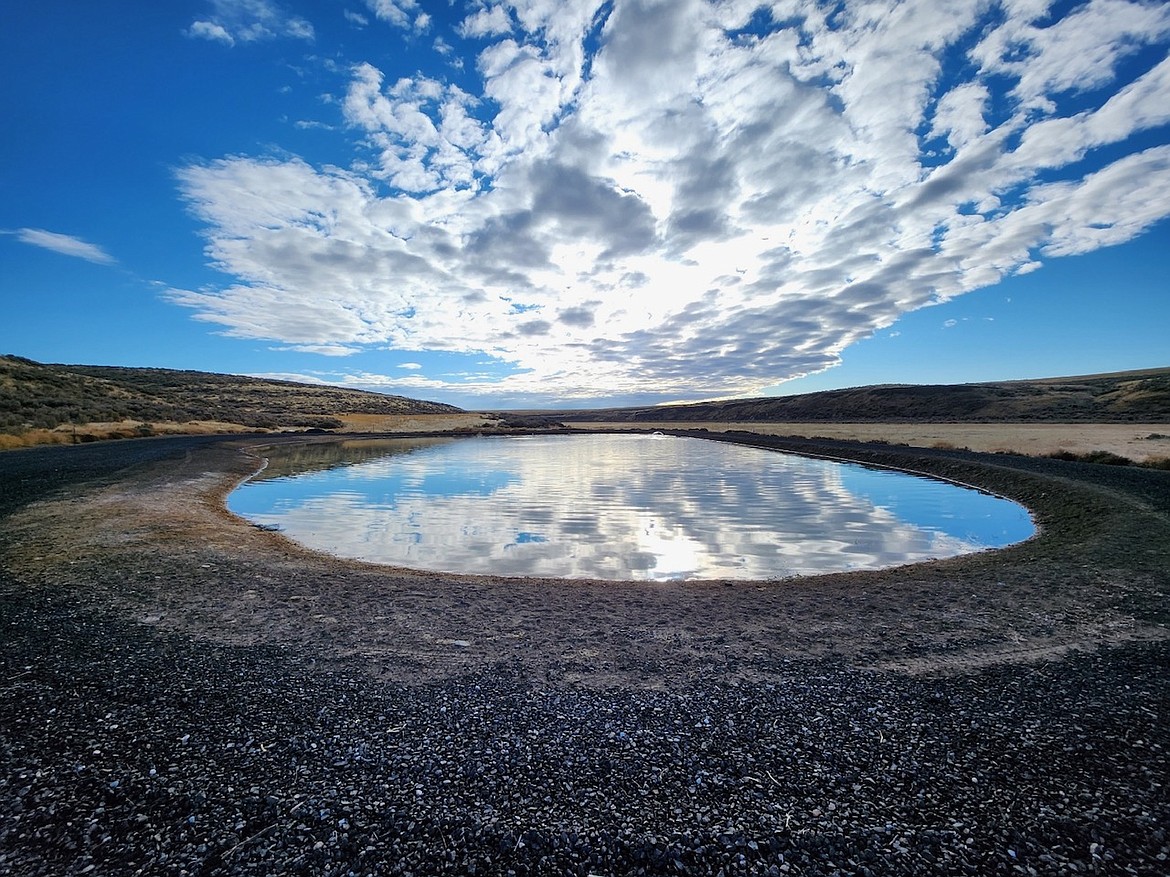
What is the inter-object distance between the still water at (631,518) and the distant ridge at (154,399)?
101 feet

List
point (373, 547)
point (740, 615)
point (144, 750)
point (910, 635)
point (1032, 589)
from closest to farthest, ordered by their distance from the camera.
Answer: point (144, 750)
point (910, 635)
point (740, 615)
point (1032, 589)
point (373, 547)

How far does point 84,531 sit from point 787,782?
50.4ft

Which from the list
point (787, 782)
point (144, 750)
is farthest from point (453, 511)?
point (787, 782)

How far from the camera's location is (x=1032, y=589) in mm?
8836

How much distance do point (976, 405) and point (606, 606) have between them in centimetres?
10606

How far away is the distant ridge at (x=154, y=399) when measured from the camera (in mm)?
46125

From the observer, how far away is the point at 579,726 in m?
4.81

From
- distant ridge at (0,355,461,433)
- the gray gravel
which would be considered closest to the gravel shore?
the gray gravel

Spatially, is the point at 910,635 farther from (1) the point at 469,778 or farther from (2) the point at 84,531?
(2) the point at 84,531

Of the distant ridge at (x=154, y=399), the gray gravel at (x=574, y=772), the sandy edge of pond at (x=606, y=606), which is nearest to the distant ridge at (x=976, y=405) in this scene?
the sandy edge of pond at (x=606, y=606)

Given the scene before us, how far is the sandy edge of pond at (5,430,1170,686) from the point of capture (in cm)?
640

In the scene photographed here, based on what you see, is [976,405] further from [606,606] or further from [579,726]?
[579,726]

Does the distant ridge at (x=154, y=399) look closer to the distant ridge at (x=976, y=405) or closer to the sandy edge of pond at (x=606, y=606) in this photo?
the sandy edge of pond at (x=606, y=606)

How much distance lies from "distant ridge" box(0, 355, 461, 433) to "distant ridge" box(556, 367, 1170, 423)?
9243 centimetres
